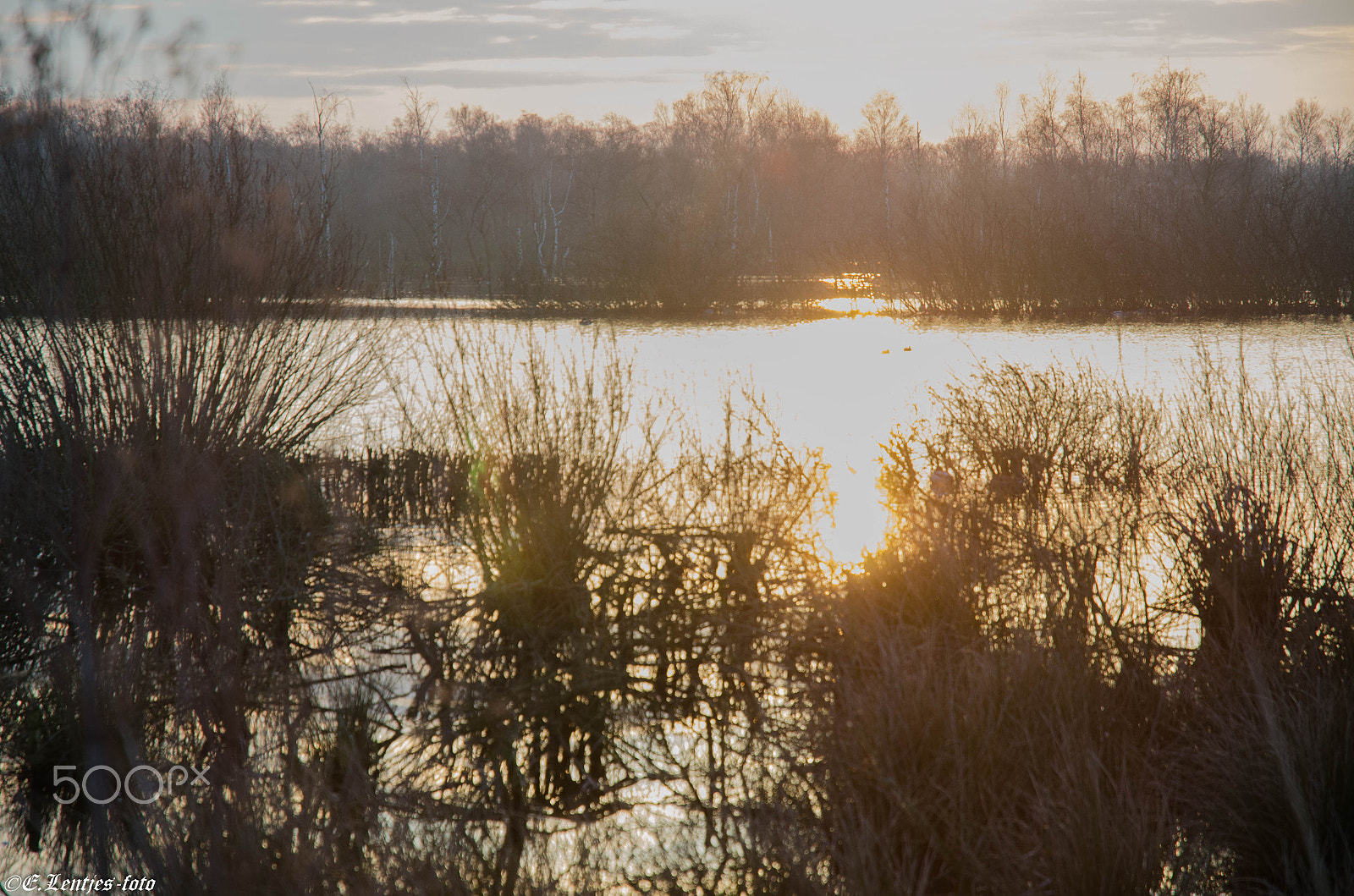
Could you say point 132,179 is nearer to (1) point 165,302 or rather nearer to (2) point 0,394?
(1) point 165,302

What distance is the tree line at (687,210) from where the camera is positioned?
8.52m

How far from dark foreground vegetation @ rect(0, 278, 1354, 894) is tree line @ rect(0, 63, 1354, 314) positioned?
1.02m

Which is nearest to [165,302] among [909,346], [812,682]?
[812,682]

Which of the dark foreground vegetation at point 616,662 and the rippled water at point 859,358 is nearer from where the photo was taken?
the dark foreground vegetation at point 616,662

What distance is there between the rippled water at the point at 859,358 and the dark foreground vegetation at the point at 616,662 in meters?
1.26

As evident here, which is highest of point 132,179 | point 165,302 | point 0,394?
point 132,179

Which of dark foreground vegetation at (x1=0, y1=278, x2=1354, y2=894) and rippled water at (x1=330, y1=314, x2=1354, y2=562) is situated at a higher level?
rippled water at (x1=330, y1=314, x2=1354, y2=562)

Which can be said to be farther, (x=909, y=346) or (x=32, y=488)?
(x=909, y=346)

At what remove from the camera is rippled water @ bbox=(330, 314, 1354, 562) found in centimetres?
1121

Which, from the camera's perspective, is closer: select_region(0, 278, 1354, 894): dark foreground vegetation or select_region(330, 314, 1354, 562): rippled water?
select_region(0, 278, 1354, 894): dark foreground vegetation

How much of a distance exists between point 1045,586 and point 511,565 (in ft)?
11.9

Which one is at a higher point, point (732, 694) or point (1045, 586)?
point (1045, 586)

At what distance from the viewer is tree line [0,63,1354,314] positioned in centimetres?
852

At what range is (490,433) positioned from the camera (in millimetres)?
7039
